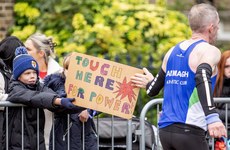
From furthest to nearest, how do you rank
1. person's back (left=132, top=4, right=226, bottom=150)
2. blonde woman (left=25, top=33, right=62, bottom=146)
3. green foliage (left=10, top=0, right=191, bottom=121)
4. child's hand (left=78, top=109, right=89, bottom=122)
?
green foliage (left=10, top=0, right=191, bottom=121) → blonde woman (left=25, top=33, right=62, bottom=146) → child's hand (left=78, top=109, right=89, bottom=122) → person's back (left=132, top=4, right=226, bottom=150)

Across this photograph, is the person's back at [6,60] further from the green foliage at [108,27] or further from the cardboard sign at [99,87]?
the green foliage at [108,27]

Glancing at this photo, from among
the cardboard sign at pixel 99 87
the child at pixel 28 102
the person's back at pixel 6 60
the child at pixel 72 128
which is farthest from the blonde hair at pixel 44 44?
the cardboard sign at pixel 99 87

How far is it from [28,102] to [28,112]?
6.9 inches

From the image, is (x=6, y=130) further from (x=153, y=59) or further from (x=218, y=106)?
(x=153, y=59)

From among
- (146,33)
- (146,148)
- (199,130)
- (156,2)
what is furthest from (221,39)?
(199,130)

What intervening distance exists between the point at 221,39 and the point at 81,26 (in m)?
3.56

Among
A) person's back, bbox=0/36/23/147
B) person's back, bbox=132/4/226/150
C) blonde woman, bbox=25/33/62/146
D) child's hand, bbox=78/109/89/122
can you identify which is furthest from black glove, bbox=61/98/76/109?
blonde woman, bbox=25/33/62/146

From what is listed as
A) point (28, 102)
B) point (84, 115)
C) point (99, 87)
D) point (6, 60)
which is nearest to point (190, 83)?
point (99, 87)

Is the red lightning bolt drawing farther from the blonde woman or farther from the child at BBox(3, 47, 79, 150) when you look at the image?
the blonde woman

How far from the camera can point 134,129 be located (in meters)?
8.31

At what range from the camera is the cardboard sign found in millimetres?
7738

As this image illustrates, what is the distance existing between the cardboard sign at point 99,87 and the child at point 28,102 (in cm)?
12

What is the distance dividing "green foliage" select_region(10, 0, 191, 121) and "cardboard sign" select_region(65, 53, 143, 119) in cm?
395

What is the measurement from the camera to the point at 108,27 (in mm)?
12148
